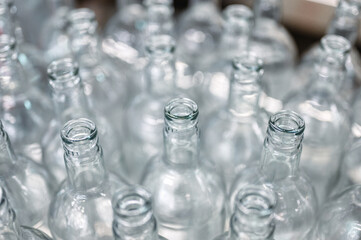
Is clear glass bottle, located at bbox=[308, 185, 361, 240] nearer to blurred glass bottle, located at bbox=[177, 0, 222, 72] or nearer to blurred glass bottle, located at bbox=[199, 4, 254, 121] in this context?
blurred glass bottle, located at bbox=[199, 4, 254, 121]

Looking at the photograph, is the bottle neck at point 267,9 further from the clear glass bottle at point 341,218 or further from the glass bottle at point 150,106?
the clear glass bottle at point 341,218

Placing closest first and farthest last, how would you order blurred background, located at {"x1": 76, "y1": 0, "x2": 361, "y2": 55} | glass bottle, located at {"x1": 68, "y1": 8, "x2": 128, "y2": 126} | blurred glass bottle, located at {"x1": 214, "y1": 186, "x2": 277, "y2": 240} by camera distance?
blurred glass bottle, located at {"x1": 214, "y1": 186, "x2": 277, "y2": 240} < glass bottle, located at {"x1": 68, "y1": 8, "x2": 128, "y2": 126} < blurred background, located at {"x1": 76, "y1": 0, "x2": 361, "y2": 55}

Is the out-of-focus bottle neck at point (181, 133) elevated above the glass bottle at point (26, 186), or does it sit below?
above

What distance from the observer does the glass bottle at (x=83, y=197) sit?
1.32ft

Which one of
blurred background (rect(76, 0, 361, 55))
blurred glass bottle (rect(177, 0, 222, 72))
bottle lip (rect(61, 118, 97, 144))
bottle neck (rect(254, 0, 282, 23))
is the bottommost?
blurred background (rect(76, 0, 361, 55))

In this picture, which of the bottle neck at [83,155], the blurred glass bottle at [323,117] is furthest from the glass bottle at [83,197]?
the blurred glass bottle at [323,117]

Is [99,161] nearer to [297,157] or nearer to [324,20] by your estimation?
[297,157]

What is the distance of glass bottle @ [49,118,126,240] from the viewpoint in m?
0.40

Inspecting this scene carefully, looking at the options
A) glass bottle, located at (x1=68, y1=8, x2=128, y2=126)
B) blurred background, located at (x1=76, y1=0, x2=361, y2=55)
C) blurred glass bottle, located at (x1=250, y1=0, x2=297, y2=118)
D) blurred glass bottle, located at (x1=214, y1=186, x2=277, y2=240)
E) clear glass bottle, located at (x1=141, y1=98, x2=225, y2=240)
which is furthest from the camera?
blurred background, located at (x1=76, y1=0, x2=361, y2=55)

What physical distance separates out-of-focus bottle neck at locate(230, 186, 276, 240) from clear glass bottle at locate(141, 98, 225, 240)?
0.10 m

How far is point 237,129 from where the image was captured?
0.53 meters

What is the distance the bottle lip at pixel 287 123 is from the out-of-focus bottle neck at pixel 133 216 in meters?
0.13

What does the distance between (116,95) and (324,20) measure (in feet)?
1.81

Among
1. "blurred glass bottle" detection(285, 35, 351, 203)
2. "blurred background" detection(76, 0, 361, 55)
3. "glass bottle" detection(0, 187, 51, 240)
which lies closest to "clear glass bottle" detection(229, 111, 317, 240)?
"blurred glass bottle" detection(285, 35, 351, 203)
